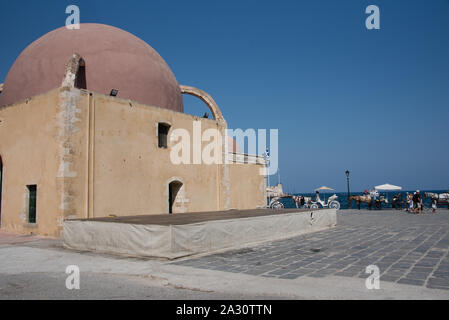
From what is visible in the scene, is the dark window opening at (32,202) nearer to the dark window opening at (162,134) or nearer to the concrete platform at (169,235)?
the concrete platform at (169,235)

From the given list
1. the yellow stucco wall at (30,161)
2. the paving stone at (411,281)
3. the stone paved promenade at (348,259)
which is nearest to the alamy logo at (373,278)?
the stone paved promenade at (348,259)

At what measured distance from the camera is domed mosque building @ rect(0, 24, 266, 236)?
11.9 m

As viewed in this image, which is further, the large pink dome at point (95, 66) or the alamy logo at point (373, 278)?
the large pink dome at point (95, 66)

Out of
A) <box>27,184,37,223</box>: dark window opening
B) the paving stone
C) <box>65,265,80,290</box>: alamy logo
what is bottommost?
<box>65,265,80,290</box>: alamy logo

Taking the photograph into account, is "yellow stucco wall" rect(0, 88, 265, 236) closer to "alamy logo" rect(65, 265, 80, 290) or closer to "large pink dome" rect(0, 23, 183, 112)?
"large pink dome" rect(0, 23, 183, 112)

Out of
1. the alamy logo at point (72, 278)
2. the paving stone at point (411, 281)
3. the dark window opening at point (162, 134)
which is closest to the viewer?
the paving stone at point (411, 281)

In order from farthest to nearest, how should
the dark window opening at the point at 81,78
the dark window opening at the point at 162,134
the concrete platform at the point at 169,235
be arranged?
the dark window opening at the point at 162,134 → the dark window opening at the point at 81,78 → the concrete platform at the point at 169,235

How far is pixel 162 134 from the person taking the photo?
15500 millimetres

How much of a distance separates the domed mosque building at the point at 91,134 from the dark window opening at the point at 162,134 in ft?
0.14

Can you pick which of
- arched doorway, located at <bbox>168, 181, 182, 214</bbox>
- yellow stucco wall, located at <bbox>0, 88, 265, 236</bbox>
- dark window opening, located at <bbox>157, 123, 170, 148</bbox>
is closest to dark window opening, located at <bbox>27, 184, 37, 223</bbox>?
yellow stucco wall, located at <bbox>0, 88, 265, 236</bbox>

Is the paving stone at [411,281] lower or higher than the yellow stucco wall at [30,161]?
lower

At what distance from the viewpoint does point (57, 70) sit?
44.8 feet

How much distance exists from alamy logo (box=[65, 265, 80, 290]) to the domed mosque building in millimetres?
5174

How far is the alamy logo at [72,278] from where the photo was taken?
5273 millimetres
